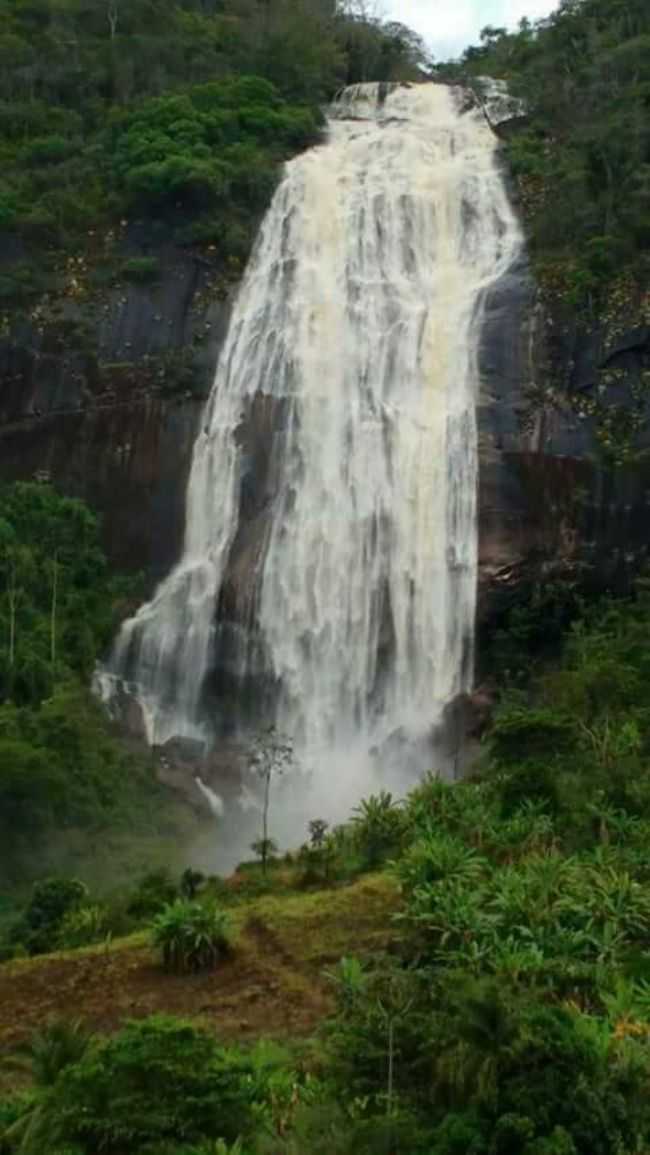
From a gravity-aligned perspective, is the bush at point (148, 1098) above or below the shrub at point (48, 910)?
below

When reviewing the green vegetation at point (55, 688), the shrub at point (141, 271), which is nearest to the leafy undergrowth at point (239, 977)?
the green vegetation at point (55, 688)

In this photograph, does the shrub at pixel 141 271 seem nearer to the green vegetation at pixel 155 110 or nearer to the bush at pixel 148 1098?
the green vegetation at pixel 155 110

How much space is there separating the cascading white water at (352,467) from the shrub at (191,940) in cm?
1289

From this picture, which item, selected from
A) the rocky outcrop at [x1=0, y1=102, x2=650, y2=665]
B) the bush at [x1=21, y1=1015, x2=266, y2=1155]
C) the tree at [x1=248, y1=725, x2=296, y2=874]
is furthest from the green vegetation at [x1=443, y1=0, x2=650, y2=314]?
the bush at [x1=21, y1=1015, x2=266, y2=1155]

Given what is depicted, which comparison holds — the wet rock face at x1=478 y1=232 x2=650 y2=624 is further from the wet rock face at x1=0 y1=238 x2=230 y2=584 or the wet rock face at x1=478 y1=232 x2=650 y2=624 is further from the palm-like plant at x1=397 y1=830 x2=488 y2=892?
the palm-like plant at x1=397 y1=830 x2=488 y2=892

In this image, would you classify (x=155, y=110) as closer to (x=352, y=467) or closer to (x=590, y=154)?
(x=590, y=154)

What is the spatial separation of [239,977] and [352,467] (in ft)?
60.2

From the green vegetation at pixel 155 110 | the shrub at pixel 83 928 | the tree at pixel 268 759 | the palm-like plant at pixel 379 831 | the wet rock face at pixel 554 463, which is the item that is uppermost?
the green vegetation at pixel 155 110

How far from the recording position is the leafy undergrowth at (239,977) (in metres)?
17.5

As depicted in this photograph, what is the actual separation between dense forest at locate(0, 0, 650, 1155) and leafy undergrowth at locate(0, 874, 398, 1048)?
0.18ft

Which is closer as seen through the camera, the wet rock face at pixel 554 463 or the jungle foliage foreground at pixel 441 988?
the jungle foliage foreground at pixel 441 988

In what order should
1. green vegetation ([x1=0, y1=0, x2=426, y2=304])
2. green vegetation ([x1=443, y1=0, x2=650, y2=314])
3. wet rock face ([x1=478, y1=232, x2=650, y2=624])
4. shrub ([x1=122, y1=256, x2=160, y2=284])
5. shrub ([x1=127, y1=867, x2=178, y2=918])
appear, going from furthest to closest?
green vegetation ([x1=0, y1=0, x2=426, y2=304])
shrub ([x1=122, y1=256, x2=160, y2=284])
green vegetation ([x1=443, y1=0, x2=650, y2=314])
wet rock face ([x1=478, y1=232, x2=650, y2=624])
shrub ([x1=127, y1=867, x2=178, y2=918])

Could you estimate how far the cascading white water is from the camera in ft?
108

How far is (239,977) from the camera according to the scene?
18.7 m
